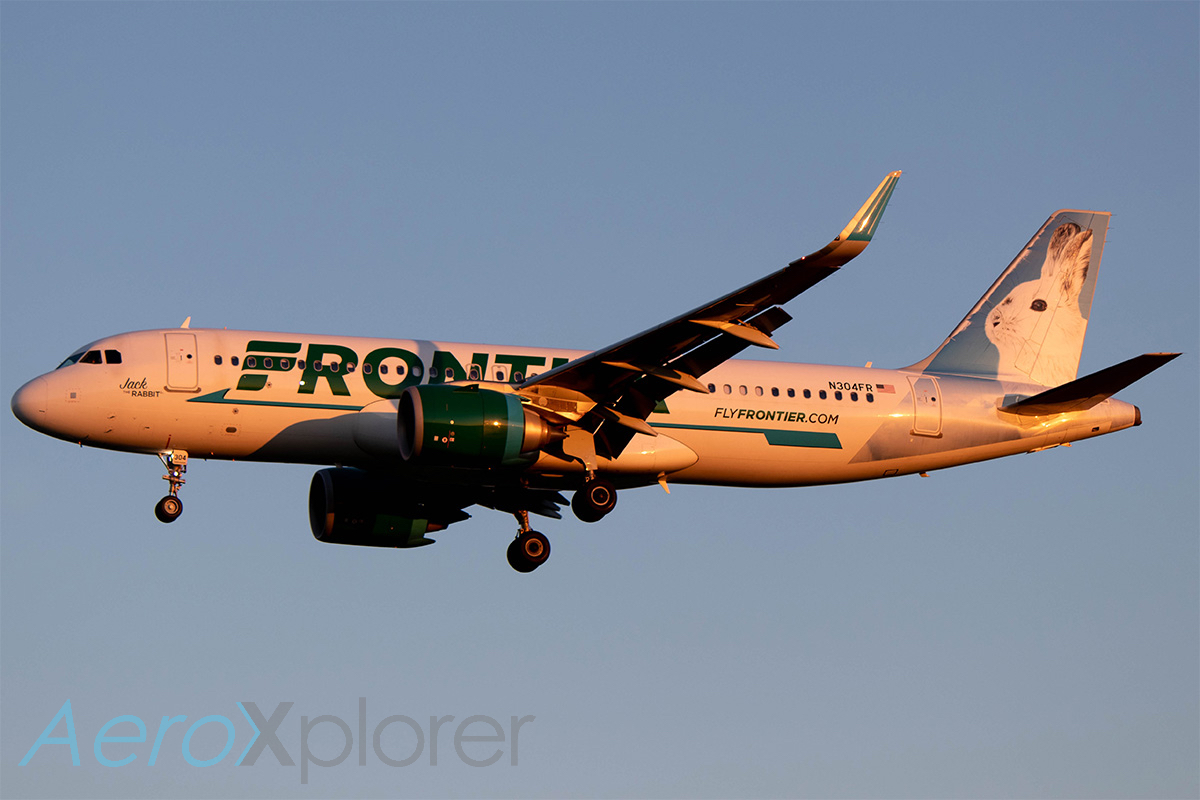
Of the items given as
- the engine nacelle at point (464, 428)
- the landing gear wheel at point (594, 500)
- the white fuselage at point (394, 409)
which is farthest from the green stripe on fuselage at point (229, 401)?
the landing gear wheel at point (594, 500)

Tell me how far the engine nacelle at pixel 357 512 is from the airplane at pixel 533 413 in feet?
0.14

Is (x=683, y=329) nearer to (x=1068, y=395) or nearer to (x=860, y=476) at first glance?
(x=860, y=476)

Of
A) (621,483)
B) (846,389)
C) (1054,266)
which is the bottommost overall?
(621,483)

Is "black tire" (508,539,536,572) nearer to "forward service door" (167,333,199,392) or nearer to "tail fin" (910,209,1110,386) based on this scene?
"forward service door" (167,333,199,392)

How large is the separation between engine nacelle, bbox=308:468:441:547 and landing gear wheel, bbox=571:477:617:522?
18.8 feet

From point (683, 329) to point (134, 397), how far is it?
11776 mm

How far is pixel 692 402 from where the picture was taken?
Result: 114 feet

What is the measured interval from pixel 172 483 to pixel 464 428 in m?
6.97

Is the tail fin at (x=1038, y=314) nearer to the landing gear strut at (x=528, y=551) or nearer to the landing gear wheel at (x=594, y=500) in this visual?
the landing gear wheel at (x=594, y=500)

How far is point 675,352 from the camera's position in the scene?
3120 centimetres

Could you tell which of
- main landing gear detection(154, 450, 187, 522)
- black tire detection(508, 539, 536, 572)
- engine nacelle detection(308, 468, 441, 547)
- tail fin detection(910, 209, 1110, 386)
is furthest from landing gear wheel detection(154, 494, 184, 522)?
tail fin detection(910, 209, 1110, 386)

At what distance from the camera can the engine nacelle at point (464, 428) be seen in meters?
30.5

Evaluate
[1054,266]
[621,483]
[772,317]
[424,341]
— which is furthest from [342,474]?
[1054,266]

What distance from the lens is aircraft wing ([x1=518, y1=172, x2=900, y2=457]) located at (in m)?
26.2
